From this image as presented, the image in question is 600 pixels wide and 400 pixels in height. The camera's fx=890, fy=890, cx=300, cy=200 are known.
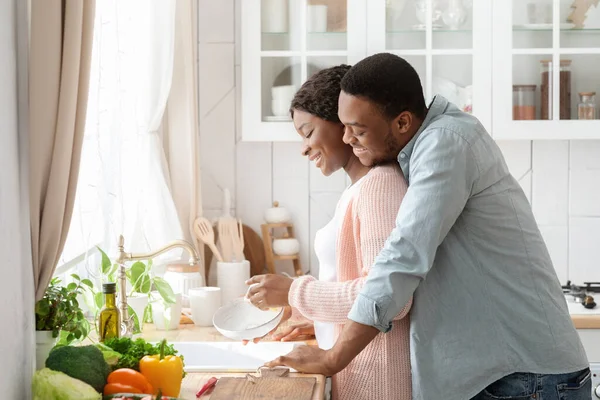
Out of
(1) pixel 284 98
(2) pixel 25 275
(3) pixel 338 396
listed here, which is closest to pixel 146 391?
(2) pixel 25 275

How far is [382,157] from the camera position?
5.77 feet

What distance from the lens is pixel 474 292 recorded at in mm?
1685

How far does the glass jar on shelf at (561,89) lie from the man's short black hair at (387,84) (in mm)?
1548

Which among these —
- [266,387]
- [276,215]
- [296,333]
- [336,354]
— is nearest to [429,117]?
[336,354]

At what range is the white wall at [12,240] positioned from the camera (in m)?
1.40

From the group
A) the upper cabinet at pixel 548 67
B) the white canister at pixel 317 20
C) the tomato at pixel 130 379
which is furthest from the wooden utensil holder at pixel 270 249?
the tomato at pixel 130 379

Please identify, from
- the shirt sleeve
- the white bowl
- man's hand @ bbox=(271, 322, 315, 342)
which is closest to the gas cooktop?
man's hand @ bbox=(271, 322, 315, 342)

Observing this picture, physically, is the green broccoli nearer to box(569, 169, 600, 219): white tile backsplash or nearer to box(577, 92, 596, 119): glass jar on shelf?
box(577, 92, 596, 119): glass jar on shelf

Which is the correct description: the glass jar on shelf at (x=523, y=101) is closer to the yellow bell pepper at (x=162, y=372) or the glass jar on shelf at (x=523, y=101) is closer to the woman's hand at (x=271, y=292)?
the woman's hand at (x=271, y=292)

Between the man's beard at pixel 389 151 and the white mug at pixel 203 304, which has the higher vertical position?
the man's beard at pixel 389 151

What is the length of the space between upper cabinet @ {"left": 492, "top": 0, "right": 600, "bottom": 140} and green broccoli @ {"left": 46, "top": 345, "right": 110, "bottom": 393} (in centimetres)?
193

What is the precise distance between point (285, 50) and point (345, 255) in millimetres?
1456

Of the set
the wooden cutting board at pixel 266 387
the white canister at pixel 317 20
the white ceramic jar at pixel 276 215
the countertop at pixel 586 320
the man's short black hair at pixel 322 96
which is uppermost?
the white canister at pixel 317 20

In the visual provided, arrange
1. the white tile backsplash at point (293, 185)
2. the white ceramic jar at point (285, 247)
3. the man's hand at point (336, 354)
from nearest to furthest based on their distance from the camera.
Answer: the man's hand at point (336, 354), the white ceramic jar at point (285, 247), the white tile backsplash at point (293, 185)
